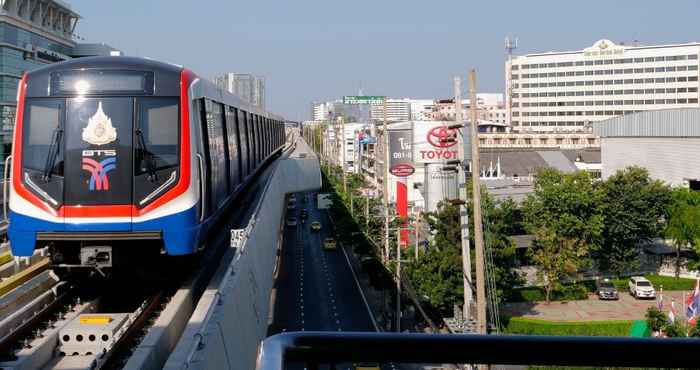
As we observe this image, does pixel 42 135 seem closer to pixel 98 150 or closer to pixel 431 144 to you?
pixel 98 150

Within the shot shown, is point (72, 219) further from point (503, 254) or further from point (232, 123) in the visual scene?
point (503, 254)

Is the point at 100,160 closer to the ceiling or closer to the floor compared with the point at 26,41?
closer to the floor

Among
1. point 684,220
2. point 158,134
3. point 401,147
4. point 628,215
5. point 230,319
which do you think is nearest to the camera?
point 230,319

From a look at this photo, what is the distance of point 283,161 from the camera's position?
2678cm

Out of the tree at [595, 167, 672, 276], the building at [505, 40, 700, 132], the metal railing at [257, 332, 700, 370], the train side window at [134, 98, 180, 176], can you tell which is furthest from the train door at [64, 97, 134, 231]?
the building at [505, 40, 700, 132]

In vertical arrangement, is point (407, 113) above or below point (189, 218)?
above

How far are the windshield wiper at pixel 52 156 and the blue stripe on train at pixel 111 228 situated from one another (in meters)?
0.44

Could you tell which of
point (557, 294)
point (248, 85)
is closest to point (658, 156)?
point (557, 294)

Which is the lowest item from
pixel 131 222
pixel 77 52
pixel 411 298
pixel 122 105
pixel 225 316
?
pixel 411 298

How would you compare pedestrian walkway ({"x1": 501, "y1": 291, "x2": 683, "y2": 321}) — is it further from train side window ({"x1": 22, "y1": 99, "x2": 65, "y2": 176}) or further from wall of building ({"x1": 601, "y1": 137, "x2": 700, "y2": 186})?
train side window ({"x1": 22, "y1": 99, "x2": 65, "y2": 176})

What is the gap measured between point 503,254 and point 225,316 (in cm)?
1936

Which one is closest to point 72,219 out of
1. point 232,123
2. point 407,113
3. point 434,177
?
point 232,123

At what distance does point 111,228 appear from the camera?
7582 mm

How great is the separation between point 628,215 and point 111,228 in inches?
1153
